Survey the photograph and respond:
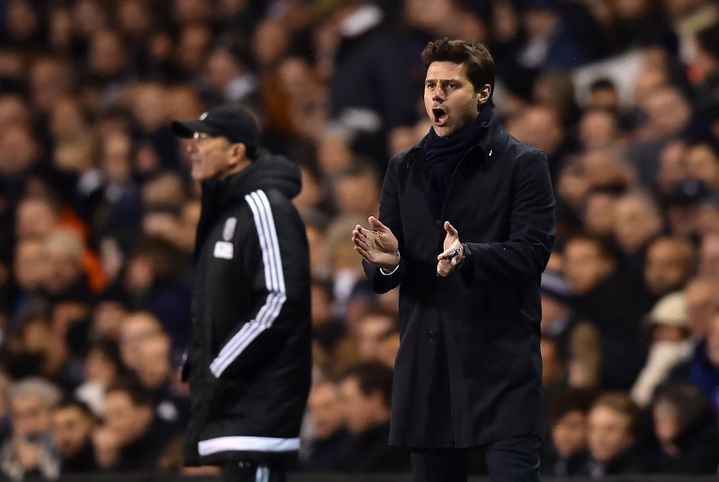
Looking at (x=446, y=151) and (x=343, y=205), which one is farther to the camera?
(x=343, y=205)

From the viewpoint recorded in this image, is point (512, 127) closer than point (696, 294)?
No

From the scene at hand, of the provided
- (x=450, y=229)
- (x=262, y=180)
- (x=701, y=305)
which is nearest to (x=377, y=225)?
(x=450, y=229)

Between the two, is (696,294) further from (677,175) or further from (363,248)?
(363,248)

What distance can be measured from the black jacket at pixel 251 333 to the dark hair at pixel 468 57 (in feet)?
4.10

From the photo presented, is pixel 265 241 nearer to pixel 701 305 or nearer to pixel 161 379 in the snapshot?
pixel 701 305

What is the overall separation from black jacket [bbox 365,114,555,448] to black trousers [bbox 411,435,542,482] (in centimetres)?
4

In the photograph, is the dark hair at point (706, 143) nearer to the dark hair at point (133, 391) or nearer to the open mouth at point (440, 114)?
the dark hair at point (133, 391)

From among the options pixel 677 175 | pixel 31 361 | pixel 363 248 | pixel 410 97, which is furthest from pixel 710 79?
pixel 363 248

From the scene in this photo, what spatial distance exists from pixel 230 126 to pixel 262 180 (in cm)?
27

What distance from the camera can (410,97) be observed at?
36.1ft

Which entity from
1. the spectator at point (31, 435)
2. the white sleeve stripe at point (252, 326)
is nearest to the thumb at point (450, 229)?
the white sleeve stripe at point (252, 326)

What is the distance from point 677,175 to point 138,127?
17.0 ft

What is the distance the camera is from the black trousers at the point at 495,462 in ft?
15.3

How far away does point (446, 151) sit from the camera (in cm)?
485
